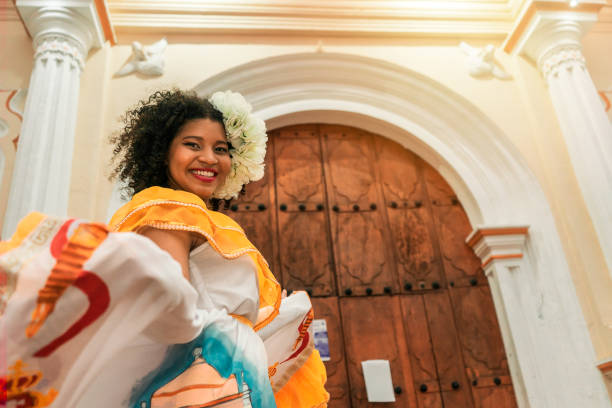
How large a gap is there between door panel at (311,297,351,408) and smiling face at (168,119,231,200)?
1.61m

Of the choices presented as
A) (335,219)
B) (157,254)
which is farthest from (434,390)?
(157,254)

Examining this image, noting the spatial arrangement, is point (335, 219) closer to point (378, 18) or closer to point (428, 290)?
point (428, 290)

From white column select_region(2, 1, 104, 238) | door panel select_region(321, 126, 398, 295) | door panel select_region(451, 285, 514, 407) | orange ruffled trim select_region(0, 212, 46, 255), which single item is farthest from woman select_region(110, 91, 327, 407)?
door panel select_region(451, 285, 514, 407)

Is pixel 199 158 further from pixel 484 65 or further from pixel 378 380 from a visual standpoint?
pixel 484 65

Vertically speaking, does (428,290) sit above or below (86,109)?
below

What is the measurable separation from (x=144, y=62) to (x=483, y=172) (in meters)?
2.17

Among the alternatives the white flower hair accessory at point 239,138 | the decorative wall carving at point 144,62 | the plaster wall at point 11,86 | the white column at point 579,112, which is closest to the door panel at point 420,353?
the white column at point 579,112

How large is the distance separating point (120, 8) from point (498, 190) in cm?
262

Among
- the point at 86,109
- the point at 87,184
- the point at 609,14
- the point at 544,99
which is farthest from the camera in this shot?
the point at 609,14

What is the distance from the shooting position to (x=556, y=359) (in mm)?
2631

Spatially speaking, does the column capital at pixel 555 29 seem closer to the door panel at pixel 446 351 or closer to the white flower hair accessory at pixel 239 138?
the door panel at pixel 446 351

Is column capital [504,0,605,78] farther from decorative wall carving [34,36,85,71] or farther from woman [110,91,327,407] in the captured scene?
decorative wall carving [34,36,85,71]

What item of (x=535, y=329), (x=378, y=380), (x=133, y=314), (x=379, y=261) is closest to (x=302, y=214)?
(x=379, y=261)

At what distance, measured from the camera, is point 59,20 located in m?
2.79
